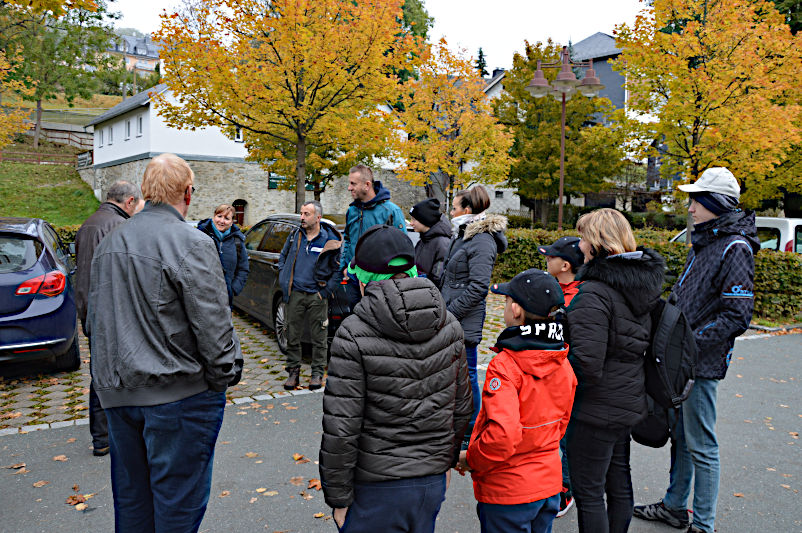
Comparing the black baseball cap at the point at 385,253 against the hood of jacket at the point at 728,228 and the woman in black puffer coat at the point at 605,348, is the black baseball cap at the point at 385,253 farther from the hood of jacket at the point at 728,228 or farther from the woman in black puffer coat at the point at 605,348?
the hood of jacket at the point at 728,228

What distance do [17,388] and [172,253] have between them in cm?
521

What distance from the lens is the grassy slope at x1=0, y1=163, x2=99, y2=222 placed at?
1217 inches

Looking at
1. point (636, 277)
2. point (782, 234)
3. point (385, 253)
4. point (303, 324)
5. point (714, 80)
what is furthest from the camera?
point (714, 80)

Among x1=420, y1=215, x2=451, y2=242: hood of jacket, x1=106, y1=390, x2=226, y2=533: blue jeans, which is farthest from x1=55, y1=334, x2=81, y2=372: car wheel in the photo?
x1=106, y1=390, x2=226, y2=533: blue jeans

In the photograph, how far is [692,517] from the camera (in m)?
3.79

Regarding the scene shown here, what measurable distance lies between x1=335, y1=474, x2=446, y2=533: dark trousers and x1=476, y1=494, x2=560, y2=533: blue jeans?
385 mm

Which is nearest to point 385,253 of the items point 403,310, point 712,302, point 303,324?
point 403,310

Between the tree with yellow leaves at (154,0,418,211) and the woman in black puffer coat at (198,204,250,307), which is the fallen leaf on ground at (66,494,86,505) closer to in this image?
the woman in black puffer coat at (198,204,250,307)

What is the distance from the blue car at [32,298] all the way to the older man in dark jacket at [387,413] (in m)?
5.19

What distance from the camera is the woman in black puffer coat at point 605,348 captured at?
9.30 ft

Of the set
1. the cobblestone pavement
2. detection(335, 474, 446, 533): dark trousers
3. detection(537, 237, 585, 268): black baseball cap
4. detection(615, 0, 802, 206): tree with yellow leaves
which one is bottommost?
the cobblestone pavement

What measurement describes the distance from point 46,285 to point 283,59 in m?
10.6

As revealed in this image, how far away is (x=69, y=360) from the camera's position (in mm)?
6930

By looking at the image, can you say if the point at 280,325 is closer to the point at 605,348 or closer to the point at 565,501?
the point at 565,501
